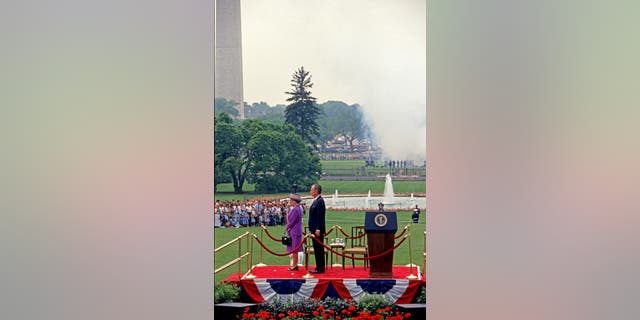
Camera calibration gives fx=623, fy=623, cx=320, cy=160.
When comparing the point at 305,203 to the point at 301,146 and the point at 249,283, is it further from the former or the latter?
the point at 249,283

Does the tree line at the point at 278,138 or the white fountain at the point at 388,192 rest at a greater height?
the tree line at the point at 278,138

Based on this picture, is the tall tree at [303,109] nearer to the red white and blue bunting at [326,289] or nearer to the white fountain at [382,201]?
the white fountain at [382,201]

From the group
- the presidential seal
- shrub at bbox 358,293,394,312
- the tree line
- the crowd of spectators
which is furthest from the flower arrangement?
the tree line

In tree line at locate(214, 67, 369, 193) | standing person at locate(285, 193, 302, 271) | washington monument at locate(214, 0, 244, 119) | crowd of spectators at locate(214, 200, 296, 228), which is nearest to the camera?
standing person at locate(285, 193, 302, 271)

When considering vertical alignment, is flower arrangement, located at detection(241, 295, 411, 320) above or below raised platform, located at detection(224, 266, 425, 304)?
below

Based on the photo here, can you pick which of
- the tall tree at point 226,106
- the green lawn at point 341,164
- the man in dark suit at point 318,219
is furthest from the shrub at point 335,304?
the tall tree at point 226,106

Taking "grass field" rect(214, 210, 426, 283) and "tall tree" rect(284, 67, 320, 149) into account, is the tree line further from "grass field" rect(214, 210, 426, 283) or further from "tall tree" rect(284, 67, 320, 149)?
"grass field" rect(214, 210, 426, 283)

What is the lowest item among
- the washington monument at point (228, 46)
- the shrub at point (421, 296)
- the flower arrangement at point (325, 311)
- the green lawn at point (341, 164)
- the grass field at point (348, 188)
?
the flower arrangement at point (325, 311)
